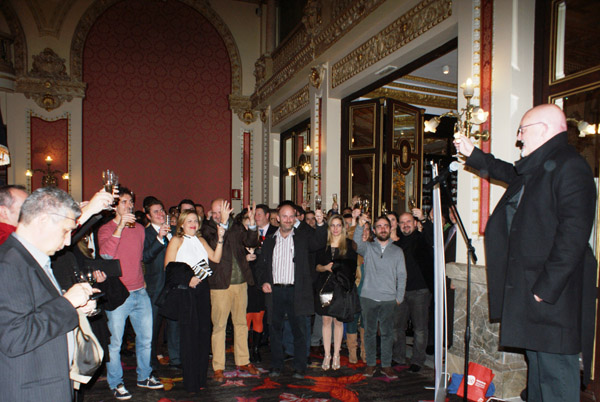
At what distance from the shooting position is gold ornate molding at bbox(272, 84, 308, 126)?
8.73 metres

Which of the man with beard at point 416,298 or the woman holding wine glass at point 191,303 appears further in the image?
the man with beard at point 416,298

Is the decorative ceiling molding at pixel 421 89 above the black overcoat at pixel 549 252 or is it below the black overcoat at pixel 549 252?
above

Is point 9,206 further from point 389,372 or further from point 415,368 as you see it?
point 415,368

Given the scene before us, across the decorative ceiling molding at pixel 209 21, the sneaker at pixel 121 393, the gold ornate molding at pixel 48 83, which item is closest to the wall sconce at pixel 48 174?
the gold ornate molding at pixel 48 83

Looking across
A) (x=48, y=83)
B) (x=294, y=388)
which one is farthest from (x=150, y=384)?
(x=48, y=83)

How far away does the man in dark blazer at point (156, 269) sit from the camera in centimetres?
442

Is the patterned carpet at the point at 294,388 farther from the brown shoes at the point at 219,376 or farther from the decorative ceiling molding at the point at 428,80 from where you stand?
the decorative ceiling molding at the point at 428,80

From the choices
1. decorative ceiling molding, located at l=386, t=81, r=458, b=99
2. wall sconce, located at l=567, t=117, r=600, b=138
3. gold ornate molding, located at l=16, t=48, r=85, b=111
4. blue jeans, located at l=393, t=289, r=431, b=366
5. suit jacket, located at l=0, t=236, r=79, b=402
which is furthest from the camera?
gold ornate molding, located at l=16, t=48, r=85, b=111

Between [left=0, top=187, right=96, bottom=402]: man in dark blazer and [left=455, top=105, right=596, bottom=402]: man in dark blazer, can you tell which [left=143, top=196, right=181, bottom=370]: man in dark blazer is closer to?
[left=0, top=187, right=96, bottom=402]: man in dark blazer

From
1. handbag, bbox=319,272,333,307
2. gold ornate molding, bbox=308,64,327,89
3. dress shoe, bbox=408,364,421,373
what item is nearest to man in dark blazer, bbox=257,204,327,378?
handbag, bbox=319,272,333,307

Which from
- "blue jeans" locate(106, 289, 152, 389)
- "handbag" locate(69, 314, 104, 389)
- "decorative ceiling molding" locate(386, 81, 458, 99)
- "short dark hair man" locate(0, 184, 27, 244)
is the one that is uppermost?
"decorative ceiling molding" locate(386, 81, 458, 99)

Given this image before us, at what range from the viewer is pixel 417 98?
1002 cm

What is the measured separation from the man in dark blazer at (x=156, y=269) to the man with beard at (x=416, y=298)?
98.4 inches

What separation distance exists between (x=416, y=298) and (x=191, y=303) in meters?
2.49
